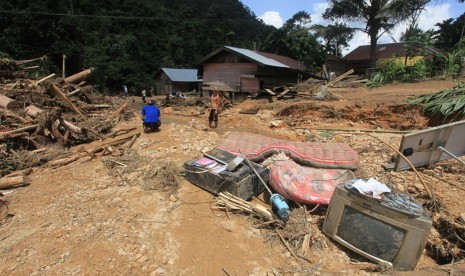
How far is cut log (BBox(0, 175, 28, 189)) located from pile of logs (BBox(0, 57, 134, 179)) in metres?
0.03

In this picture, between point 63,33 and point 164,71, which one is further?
point 164,71

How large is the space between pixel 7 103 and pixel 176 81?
21.6m

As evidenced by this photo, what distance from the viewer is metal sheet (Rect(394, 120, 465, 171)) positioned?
5172 millimetres

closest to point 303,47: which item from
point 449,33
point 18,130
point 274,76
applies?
point 274,76

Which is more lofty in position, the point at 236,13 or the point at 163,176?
the point at 236,13

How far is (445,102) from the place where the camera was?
26.2 feet

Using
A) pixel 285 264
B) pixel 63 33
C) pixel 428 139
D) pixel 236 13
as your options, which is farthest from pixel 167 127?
pixel 236 13

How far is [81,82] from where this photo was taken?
12562 mm

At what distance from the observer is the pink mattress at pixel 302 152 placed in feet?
17.2

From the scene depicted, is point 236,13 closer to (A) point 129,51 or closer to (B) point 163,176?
(A) point 129,51

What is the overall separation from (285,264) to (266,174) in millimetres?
1861

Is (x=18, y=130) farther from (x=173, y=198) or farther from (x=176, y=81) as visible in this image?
(x=176, y=81)

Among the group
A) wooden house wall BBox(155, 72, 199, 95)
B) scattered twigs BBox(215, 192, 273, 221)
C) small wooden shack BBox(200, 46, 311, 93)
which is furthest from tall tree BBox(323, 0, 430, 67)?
scattered twigs BBox(215, 192, 273, 221)

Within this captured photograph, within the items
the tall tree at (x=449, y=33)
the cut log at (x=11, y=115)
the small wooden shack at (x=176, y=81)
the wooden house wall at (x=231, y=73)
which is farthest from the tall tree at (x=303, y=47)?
the cut log at (x=11, y=115)
